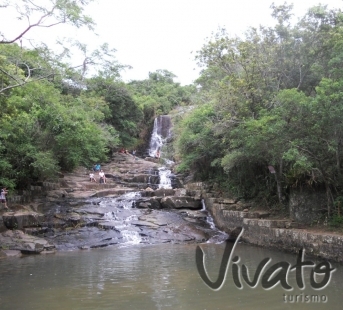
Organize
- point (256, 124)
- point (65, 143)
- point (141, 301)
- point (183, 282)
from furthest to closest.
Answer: point (65, 143) < point (256, 124) < point (183, 282) < point (141, 301)

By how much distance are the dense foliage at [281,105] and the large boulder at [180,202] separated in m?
2.32

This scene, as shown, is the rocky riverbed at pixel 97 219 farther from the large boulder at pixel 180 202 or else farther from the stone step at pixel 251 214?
the stone step at pixel 251 214

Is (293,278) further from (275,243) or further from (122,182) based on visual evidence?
(122,182)

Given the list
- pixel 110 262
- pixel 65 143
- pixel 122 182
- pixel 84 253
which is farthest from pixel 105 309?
pixel 122 182

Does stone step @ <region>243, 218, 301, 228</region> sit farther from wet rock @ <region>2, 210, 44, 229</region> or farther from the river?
wet rock @ <region>2, 210, 44, 229</region>

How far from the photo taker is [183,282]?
905 centimetres

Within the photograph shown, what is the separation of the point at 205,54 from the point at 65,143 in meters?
9.29

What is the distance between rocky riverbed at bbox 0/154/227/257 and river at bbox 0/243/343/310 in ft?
7.13

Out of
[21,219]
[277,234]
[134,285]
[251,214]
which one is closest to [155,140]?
[21,219]

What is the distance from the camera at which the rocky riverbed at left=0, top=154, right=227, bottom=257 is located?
1530 cm

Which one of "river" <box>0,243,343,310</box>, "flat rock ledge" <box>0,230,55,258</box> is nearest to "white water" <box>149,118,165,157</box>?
"flat rock ledge" <box>0,230,55,258</box>

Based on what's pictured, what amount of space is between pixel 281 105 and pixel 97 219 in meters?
10.6

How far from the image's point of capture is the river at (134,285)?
7.43 meters

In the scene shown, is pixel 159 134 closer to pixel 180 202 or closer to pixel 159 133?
pixel 159 133
